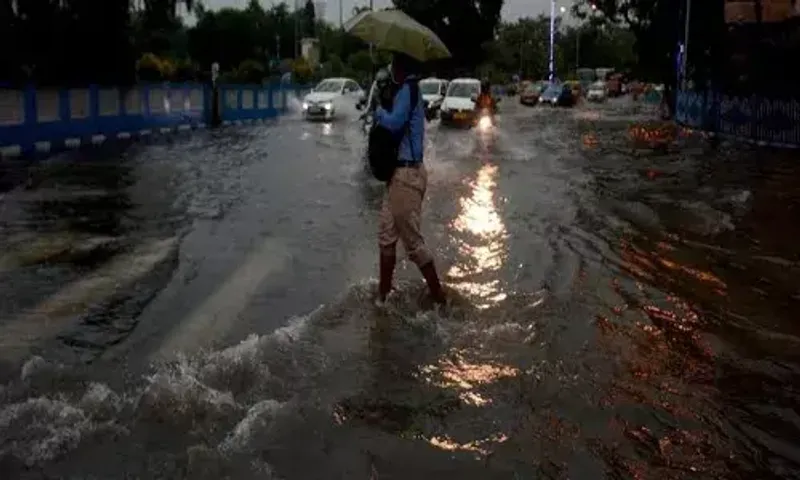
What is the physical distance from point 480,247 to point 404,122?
3.58 meters

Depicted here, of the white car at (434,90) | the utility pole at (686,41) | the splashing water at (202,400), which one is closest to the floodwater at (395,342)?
the splashing water at (202,400)

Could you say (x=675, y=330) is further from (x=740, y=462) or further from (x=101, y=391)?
(x=101, y=391)

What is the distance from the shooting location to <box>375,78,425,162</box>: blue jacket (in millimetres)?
7160

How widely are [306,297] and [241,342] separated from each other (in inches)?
60.1

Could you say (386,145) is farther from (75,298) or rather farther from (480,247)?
(480,247)

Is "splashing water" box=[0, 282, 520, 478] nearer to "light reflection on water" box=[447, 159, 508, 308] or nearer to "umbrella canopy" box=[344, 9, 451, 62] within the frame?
"light reflection on water" box=[447, 159, 508, 308]

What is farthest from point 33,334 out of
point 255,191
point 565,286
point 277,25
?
point 277,25

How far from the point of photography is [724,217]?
12945mm

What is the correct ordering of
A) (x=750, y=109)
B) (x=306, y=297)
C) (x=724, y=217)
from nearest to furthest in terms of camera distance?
(x=306, y=297) < (x=724, y=217) < (x=750, y=109)

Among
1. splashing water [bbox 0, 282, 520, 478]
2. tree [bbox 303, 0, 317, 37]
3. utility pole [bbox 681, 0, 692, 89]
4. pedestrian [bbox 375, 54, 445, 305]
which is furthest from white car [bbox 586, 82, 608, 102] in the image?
splashing water [bbox 0, 282, 520, 478]

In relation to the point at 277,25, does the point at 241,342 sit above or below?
below

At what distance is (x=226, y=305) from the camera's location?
25.6ft

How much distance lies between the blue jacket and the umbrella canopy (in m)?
0.28

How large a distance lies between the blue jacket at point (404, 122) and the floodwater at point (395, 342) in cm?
116
